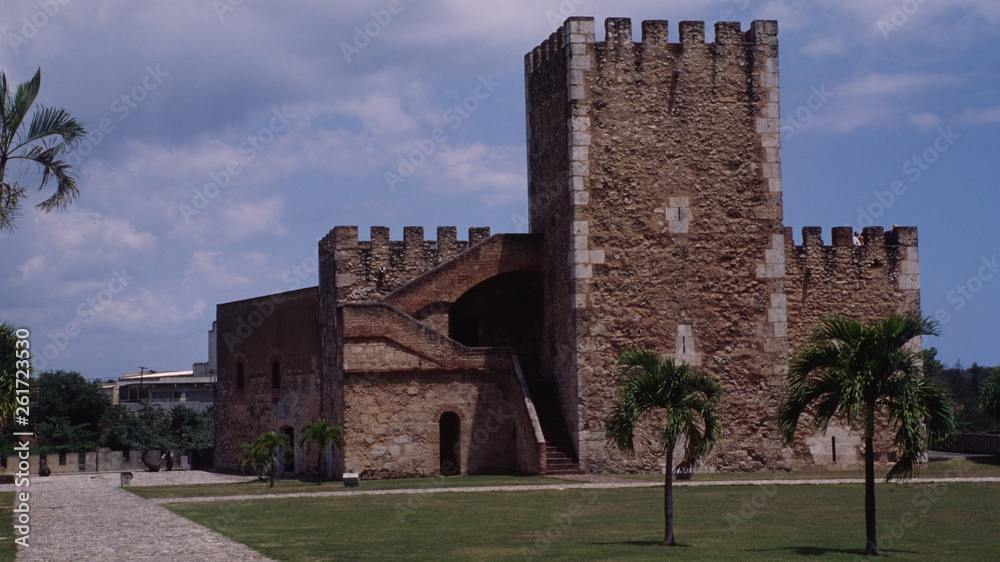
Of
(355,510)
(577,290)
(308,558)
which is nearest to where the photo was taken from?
(308,558)

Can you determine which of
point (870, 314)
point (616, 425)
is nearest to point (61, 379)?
point (870, 314)

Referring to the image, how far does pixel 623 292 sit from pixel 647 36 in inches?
248

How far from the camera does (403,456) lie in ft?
98.8

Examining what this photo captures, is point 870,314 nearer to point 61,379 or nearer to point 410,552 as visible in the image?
point 410,552

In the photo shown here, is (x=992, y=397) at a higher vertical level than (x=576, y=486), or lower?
higher

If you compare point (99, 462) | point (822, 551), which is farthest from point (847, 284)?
point (99, 462)

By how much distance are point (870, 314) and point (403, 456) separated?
1281 centimetres

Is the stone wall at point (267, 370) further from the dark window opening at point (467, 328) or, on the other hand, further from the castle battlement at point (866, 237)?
the castle battlement at point (866, 237)

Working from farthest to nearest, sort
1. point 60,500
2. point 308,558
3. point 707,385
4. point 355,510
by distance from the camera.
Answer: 1. point 60,500
2. point 355,510
3. point 707,385
4. point 308,558

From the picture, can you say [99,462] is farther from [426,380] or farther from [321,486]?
[426,380]

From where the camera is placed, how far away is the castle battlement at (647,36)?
29531mm

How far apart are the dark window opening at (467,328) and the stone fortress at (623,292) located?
232 centimetres

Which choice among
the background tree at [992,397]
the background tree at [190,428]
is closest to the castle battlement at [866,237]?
the background tree at [992,397]

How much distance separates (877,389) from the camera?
1513cm
